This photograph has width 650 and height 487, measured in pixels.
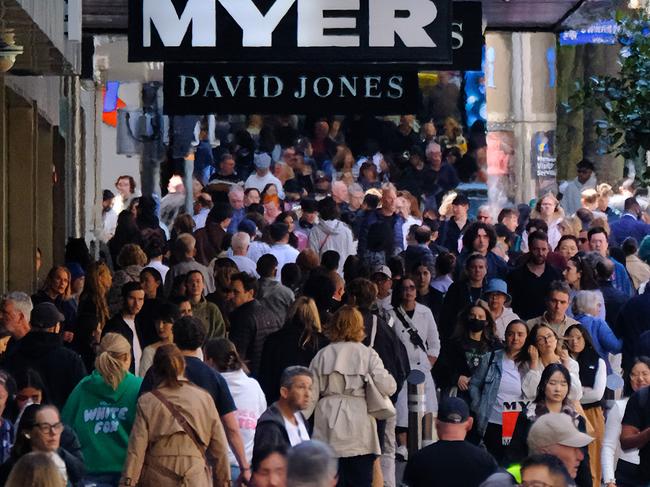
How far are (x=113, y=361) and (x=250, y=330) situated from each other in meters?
4.27

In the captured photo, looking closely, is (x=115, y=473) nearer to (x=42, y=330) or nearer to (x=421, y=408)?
(x=42, y=330)

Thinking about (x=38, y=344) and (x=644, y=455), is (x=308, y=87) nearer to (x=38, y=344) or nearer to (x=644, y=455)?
(x=38, y=344)

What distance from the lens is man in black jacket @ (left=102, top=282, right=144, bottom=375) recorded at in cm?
1524

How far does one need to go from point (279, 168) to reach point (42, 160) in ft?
34.3

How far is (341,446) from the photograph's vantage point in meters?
14.3

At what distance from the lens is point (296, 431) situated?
1237 centimetres

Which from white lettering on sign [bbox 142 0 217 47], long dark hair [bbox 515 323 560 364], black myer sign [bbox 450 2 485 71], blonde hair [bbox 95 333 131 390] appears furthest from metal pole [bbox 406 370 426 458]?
black myer sign [bbox 450 2 485 71]

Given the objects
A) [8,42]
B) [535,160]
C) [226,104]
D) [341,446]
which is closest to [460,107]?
[535,160]

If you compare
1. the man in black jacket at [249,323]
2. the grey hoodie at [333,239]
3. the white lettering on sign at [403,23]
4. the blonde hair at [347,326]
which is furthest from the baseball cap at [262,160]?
the blonde hair at [347,326]

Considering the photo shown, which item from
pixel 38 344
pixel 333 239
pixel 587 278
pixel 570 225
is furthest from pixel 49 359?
pixel 570 225

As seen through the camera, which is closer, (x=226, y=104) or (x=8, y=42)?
(x=8, y=42)

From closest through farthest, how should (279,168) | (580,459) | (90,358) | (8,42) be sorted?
(580,459), (90,358), (8,42), (279,168)

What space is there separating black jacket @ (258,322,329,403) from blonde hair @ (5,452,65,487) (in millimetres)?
6597

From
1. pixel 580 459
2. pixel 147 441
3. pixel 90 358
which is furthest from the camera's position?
pixel 90 358
